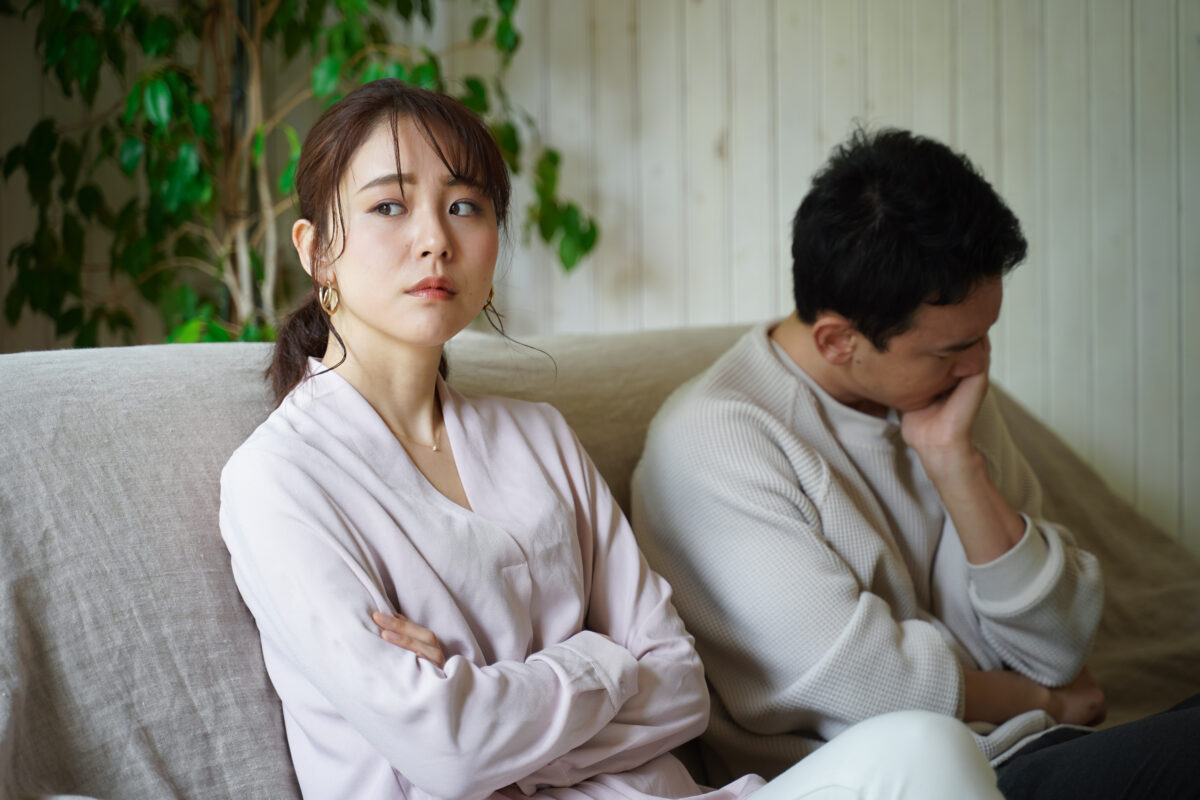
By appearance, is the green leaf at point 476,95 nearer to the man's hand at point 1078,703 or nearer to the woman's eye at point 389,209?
the woman's eye at point 389,209

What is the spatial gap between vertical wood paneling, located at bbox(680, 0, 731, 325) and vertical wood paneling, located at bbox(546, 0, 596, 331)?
Answer: 28 centimetres

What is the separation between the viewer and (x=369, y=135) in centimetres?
97

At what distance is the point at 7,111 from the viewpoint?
8.18 ft

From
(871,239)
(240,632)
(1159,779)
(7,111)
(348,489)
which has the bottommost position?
(1159,779)

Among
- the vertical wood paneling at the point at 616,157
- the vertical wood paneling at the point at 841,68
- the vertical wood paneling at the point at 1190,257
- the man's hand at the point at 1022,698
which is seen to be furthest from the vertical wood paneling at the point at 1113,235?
the man's hand at the point at 1022,698

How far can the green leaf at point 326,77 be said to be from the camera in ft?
7.50

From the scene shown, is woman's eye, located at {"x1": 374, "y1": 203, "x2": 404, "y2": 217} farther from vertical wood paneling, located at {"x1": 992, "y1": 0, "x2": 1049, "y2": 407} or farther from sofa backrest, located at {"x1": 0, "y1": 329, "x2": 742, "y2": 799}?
vertical wood paneling, located at {"x1": 992, "y1": 0, "x2": 1049, "y2": 407}

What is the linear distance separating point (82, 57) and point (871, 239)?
168cm

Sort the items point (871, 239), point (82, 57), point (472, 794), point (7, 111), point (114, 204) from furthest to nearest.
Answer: point (114, 204)
point (7, 111)
point (82, 57)
point (871, 239)
point (472, 794)

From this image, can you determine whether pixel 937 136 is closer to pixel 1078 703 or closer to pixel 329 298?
pixel 1078 703

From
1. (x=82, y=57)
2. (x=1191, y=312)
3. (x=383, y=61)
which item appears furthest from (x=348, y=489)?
(x=1191, y=312)

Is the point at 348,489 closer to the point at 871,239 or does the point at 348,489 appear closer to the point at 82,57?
the point at 871,239

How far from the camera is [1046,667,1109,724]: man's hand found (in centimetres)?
136

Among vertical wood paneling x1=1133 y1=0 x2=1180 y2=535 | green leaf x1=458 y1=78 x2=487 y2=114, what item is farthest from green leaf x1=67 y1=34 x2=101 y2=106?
vertical wood paneling x1=1133 y1=0 x2=1180 y2=535
